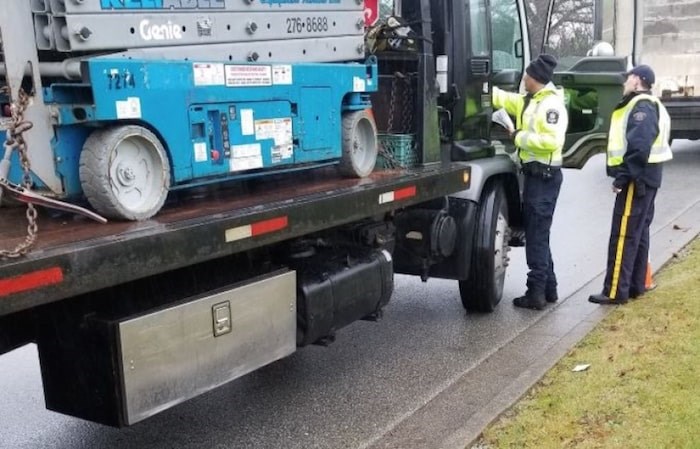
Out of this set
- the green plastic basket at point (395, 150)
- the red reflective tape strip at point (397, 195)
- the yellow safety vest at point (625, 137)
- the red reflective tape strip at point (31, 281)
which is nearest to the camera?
the red reflective tape strip at point (31, 281)

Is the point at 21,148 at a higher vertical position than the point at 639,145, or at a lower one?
higher

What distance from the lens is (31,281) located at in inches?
107

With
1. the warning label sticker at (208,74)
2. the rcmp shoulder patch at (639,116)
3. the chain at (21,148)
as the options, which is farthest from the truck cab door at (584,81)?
the chain at (21,148)

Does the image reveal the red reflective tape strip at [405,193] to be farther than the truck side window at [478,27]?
No

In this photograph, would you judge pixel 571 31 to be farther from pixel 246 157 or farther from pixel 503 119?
pixel 246 157

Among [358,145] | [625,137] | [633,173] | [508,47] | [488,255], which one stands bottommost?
[488,255]

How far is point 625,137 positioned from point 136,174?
382cm

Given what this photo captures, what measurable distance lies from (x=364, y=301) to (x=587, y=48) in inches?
149

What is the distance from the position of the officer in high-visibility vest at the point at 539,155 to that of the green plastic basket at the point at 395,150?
1.06 meters

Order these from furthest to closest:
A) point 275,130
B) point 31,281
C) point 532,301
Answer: point 532,301 < point 275,130 < point 31,281

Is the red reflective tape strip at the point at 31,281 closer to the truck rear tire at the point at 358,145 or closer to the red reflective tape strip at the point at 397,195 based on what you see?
the red reflective tape strip at the point at 397,195

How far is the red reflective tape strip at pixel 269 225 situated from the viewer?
12.1 feet

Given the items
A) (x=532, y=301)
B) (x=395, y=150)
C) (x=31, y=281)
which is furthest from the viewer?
(x=532, y=301)

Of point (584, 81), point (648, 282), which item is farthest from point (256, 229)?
point (584, 81)
